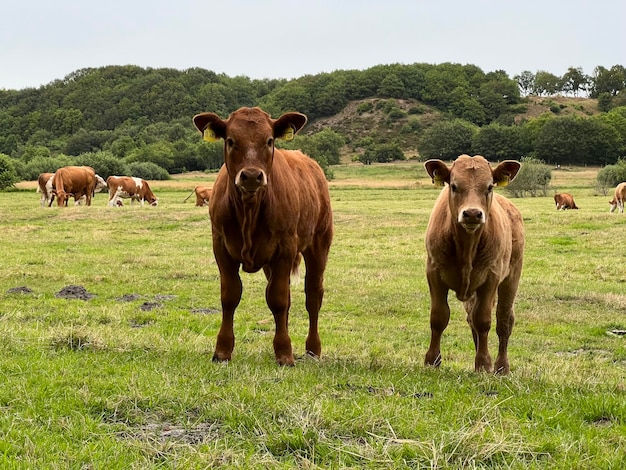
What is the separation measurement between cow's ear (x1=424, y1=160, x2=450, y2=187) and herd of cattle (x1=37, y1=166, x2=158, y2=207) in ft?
107

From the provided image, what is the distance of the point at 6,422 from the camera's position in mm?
3898

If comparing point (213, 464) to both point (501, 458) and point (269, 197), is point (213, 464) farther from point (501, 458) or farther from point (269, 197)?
point (269, 197)

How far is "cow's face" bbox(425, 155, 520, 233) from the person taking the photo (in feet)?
20.5

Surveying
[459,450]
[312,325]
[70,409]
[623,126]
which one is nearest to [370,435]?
[459,450]

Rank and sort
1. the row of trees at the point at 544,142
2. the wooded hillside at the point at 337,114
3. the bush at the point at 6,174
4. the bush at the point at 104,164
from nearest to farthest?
the bush at the point at 6,174 → the bush at the point at 104,164 → the row of trees at the point at 544,142 → the wooded hillside at the point at 337,114

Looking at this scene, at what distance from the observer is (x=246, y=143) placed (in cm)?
638

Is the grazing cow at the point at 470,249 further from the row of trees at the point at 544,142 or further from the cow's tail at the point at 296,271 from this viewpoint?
the row of trees at the point at 544,142

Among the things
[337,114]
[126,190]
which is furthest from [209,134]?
[337,114]

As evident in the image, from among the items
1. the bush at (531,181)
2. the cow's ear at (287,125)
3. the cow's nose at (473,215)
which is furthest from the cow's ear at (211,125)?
the bush at (531,181)

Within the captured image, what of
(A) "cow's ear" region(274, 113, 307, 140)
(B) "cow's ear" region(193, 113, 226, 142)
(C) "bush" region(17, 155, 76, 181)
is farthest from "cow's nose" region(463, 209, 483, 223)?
(C) "bush" region(17, 155, 76, 181)

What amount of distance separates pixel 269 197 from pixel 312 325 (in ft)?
6.39

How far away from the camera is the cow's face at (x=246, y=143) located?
6043 mm

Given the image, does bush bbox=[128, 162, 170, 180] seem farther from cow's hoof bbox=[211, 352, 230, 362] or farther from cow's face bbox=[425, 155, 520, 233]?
cow's face bbox=[425, 155, 520, 233]

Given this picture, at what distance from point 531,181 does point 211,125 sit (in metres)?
55.0
